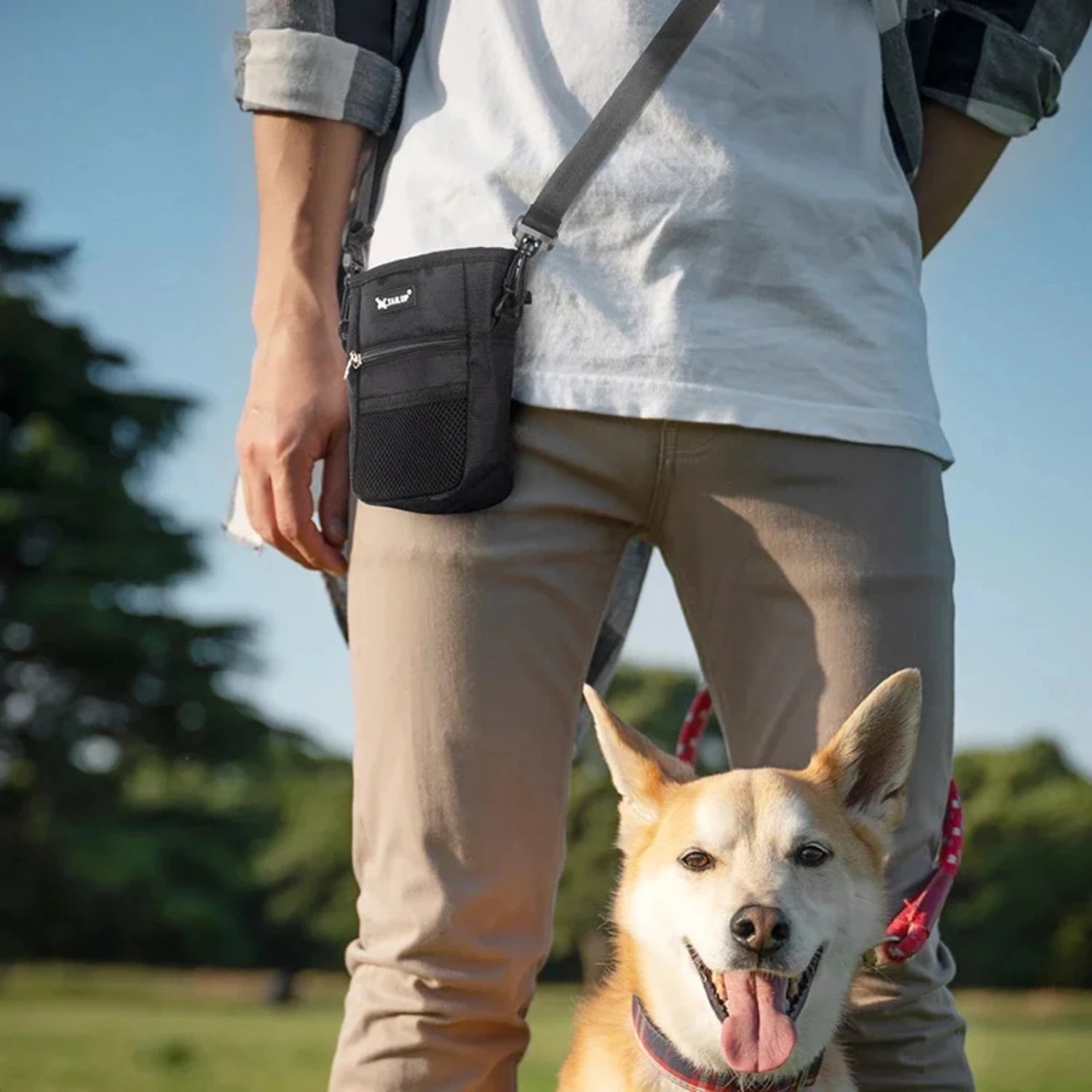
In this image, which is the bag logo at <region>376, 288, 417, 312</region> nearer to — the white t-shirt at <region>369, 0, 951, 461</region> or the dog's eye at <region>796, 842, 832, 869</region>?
the white t-shirt at <region>369, 0, 951, 461</region>

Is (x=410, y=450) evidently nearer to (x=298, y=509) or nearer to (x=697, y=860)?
(x=298, y=509)

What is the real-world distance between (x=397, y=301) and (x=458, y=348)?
0.11 metres

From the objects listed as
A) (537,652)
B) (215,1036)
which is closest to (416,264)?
(537,652)

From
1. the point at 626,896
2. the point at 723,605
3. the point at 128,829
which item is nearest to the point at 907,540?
the point at 723,605

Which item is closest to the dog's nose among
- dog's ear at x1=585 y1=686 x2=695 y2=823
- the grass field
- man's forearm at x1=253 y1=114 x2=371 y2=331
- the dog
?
the dog

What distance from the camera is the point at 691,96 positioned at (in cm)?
185

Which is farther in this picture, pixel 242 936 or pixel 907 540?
pixel 242 936

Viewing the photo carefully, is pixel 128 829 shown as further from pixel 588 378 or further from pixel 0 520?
pixel 588 378

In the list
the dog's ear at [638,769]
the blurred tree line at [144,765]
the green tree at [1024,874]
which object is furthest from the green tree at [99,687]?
the dog's ear at [638,769]

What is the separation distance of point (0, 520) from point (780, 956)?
828 inches

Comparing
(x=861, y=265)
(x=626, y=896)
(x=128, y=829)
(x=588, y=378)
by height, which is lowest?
(x=128, y=829)

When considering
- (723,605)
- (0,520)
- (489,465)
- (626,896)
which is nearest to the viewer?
(489,465)

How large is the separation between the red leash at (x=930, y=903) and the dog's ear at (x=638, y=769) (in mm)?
140

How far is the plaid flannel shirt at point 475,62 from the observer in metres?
1.95
